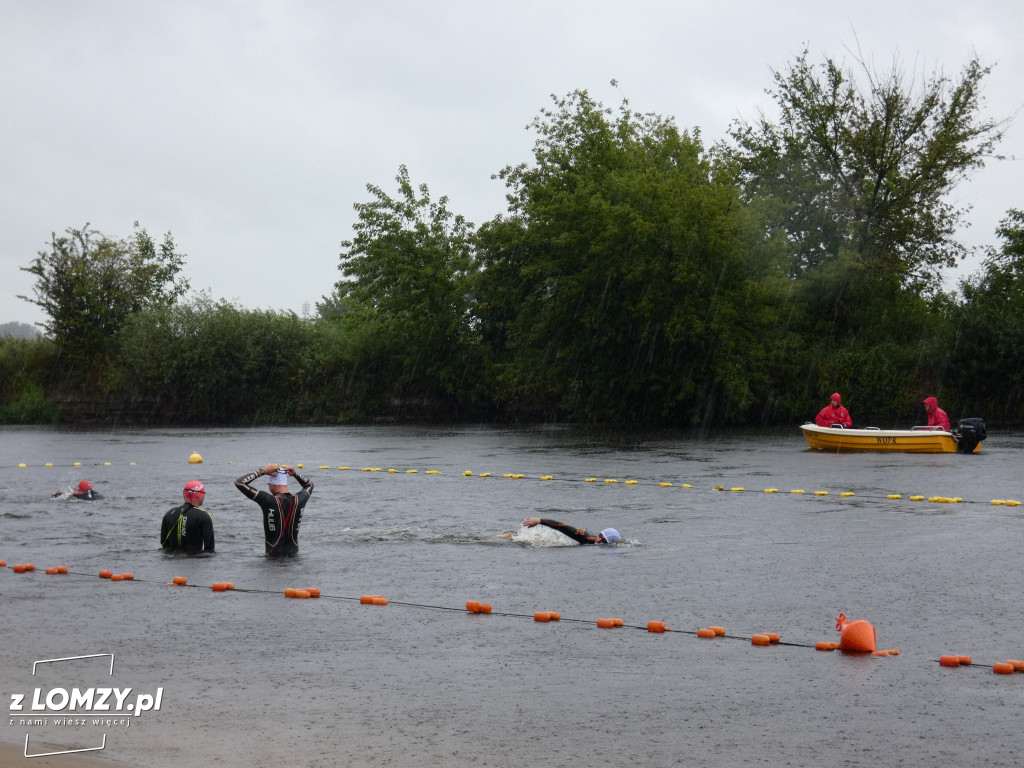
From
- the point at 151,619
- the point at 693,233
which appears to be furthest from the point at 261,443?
the point at 151,619

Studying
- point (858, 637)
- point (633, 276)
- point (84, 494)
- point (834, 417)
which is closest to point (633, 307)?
point (633, 276)

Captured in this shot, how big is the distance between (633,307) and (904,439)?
691 inches

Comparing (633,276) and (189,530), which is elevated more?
(633,276)

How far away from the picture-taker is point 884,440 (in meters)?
30.1

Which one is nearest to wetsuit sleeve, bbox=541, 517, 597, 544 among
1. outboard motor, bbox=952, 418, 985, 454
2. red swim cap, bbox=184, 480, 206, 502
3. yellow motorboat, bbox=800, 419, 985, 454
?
red swim cap, bbox=184, 480, 206, 502

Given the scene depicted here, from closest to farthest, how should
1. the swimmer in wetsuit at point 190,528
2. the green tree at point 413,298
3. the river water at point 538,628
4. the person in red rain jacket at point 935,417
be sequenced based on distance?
the river water at point 538,628
the swimmer in wetsuit at point 190,528
the person in red rain jacket at point 935,417
the green tree at point 413,298

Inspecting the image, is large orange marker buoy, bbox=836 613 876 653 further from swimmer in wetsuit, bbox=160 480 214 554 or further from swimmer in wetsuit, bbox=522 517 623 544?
swimmer in wetsuit, bbox=160 480 214 554

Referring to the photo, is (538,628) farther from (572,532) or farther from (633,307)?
(633,307)

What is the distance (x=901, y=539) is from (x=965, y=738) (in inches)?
325

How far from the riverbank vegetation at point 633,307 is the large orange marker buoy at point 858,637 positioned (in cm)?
3632

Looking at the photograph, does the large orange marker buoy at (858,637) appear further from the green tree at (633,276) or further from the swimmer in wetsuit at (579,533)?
the green tree at (633,276)

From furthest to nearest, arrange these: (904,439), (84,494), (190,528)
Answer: (904,439) → (84,494) → (190,528)

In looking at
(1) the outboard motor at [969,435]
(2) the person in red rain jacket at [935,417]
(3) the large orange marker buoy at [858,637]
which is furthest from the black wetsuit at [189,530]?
(2) the person in red rain jacket at [935,417]

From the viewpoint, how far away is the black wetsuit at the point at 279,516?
13477 millimetres
